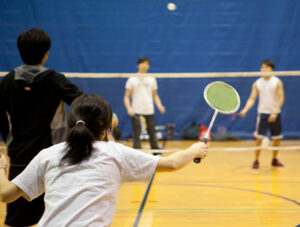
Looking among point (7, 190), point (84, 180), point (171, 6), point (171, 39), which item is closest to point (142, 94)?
point (171, 39)

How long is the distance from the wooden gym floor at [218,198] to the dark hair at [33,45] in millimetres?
2062

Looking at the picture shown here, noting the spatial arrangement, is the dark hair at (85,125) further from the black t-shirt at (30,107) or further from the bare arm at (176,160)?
the black t-shirt at (30,107)

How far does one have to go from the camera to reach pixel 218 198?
504 cm

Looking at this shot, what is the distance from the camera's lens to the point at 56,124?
9.18 feet

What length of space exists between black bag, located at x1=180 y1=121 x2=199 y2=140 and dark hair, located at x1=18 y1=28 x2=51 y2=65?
7438 millimetres

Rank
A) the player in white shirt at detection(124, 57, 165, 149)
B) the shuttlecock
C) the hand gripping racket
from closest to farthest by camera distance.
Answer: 1. the hand gripping racket
2. the player in white shirt at detection(124, 57, 165, 149)
3. the shuttlecock

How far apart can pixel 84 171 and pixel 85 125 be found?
0.22 meters

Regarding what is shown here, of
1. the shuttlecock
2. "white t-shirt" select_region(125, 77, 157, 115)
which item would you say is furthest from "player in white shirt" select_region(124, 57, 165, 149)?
the shuttlecock

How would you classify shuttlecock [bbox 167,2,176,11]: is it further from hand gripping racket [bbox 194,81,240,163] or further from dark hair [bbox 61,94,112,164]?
dark hair [bbox 61,94,112,164]

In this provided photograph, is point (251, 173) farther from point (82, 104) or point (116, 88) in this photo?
point (82, 104)

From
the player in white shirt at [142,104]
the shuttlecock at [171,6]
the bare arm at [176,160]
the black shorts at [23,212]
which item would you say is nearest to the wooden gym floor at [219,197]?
the player in white shirt at [142,104]

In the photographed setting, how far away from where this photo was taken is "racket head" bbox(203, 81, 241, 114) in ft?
9.69

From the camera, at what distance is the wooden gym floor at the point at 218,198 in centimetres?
424

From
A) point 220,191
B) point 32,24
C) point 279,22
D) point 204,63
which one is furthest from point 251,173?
point 32,24
